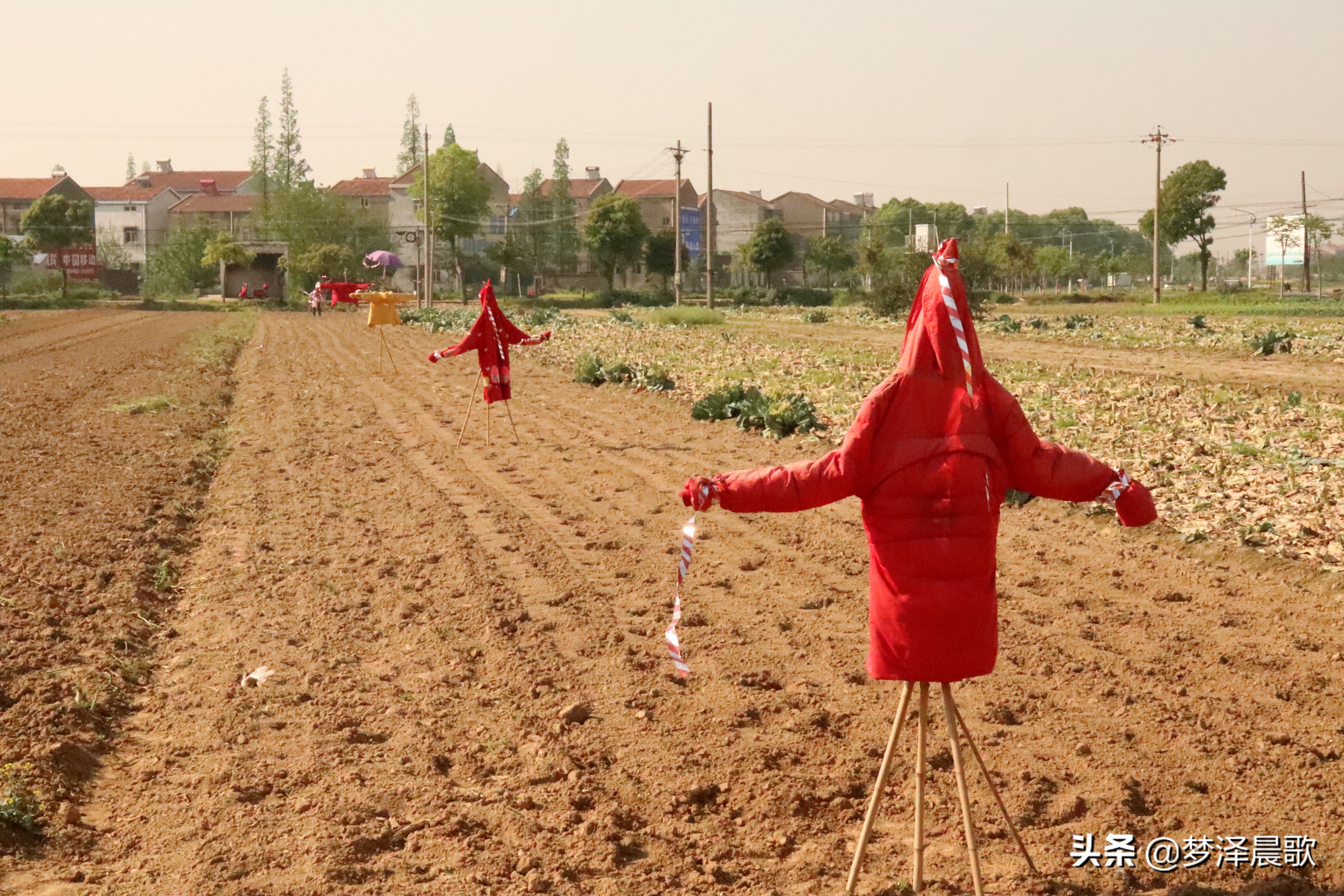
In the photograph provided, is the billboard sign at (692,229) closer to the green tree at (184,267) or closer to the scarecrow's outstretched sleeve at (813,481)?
the green tree at (184,267)

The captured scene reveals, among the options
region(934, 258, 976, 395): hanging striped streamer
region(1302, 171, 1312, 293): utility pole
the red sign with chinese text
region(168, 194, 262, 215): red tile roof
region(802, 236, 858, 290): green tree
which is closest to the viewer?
region(934, 258, 976, 395): hanging striped streamer

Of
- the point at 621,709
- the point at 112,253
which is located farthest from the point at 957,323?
the point at 112,253

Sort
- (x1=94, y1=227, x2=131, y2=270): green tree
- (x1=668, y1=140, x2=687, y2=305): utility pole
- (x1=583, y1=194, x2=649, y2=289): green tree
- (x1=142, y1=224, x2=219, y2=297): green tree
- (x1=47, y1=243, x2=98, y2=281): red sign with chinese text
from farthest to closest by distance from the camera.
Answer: (x1=94, y1=227, x2=131, y2=270): green tree < (x1=142, y1=224, x2=219, y2=297): green tree < (x1=47, y1=243, x2=98, y2=281): red sign with chinese text < (x1=583, y1=194, x2=649, y2=289): green tree < (x1=668, y1=140, x2=687, y2=305): utility pole

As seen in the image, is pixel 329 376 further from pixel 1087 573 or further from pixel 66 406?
pixel 1087 573

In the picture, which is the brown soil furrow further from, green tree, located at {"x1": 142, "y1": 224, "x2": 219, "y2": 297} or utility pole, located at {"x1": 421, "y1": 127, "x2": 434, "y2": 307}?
green tree, located at {"x1": 142, "y1": 224, "x2": 219, "y2": 297}

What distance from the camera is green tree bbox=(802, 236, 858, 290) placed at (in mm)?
85938

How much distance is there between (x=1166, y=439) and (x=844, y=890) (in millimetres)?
10025

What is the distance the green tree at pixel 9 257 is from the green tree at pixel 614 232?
33.5 meters

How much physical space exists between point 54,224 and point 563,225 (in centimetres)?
3416

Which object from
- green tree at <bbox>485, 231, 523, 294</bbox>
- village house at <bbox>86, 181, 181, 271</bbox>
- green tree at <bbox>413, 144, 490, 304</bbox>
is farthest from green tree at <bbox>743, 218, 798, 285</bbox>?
village house at <bbox>86, 181, 181, 271</bbox>

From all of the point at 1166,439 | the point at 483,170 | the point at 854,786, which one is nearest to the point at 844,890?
the point at 854,786

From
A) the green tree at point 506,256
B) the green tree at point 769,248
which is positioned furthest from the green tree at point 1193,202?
the green tree at point 506,256

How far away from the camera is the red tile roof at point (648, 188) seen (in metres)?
A: 113

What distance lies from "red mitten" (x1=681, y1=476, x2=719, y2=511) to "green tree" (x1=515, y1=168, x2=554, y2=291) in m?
90.3
